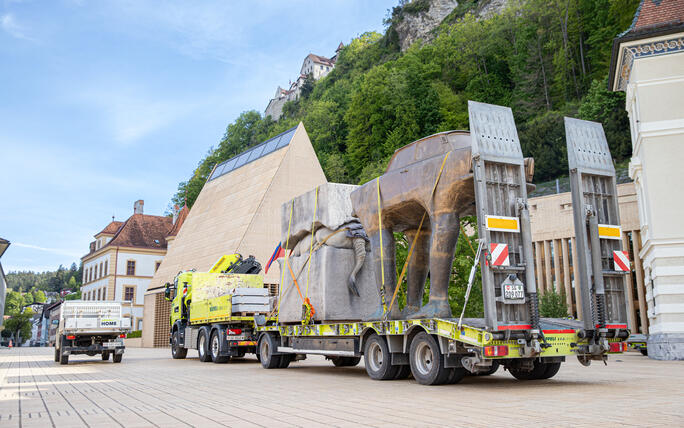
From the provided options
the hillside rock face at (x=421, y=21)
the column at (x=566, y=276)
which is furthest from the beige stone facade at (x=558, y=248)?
the hillside rock face at (x=421, y=21)

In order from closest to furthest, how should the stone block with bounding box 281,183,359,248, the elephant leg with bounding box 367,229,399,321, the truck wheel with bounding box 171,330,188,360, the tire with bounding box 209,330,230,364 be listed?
the elephant leg with bounding box 367,229,399,321 → the stone block with bounding box 281,183,359,248 → the tire with bounding box 209,330,230,364 → the truck wheel with bounding box 171,330,188,360

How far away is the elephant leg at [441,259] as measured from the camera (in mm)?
11141

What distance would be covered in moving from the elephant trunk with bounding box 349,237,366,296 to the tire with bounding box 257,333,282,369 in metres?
3.35

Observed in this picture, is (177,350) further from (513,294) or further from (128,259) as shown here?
(128,259)

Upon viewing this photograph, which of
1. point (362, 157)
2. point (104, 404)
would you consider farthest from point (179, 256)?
point (104, 404)

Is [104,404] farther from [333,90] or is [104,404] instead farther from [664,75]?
[333,90]

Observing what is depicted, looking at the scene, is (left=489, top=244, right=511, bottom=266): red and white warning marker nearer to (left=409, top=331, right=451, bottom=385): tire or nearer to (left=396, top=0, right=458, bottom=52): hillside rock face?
(left=409, top=331, right=451, bottom=385): tire

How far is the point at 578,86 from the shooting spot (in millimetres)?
58781

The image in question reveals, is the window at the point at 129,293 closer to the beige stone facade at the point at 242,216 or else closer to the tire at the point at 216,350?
the beige stone facade at the point at 242,216

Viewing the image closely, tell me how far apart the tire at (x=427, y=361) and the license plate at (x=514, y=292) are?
1576 millimetres

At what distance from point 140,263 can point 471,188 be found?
63.0m

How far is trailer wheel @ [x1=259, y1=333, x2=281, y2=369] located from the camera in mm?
16359

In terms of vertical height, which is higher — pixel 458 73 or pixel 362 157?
pixel 458 73

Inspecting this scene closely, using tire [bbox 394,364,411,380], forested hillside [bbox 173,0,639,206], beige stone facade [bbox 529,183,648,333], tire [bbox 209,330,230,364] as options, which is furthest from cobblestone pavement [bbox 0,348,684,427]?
forested hillside [bbox 173,0,639,206]
